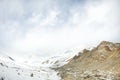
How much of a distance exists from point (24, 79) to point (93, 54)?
341 ft

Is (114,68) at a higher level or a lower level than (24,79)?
higher

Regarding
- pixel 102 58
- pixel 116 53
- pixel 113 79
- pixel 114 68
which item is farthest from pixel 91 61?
pixel 113 79

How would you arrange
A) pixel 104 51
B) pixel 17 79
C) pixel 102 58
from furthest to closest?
1. pixel 104 51
2. pixel 102 58
3. pixel 17 79

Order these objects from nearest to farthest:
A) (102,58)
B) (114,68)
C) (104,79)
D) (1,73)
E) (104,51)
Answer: (1,73)
(104,79)
(114,68)
(102,58)
(104,51)

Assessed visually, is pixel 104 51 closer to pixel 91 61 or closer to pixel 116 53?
pixel 91 61

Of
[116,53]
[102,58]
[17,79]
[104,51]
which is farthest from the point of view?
[104,51]

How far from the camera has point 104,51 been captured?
125000 millimetres

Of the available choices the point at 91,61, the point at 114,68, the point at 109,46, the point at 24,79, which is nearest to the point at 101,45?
→ the point at 109,46

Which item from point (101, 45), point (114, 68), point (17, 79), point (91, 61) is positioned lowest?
point (17, 79)

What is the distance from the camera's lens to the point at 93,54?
431 ft

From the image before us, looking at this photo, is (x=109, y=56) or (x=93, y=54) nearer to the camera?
(x=109, y=56)

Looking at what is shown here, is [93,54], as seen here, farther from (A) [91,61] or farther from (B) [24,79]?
(B) [24,79]

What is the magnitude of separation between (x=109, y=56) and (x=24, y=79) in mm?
88621

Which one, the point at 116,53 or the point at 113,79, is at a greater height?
the point at 116,53
